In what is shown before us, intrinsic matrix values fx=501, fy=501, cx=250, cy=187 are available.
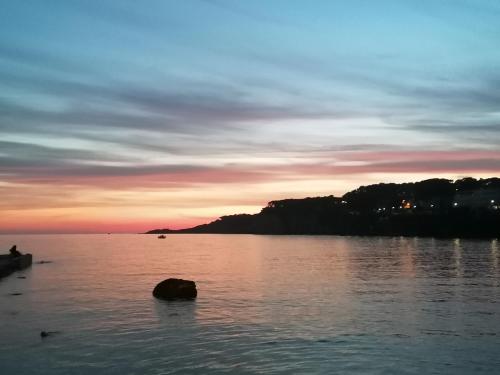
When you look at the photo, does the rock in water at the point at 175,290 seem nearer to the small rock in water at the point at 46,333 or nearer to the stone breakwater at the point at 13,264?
the small rock in water at the point at 46,333

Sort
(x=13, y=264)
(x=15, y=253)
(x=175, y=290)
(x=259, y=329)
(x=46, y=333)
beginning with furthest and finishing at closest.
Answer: (x=15, y=253)
(x=13, y=264)
(x=175, y=290)
(x=259, y=329)
(x=46, y=333)

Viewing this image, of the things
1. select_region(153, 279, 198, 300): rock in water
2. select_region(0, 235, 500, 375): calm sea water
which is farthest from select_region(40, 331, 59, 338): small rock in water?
select_region(153, 279, 198, 300): rock in water

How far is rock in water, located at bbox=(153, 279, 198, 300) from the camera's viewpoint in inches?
1909

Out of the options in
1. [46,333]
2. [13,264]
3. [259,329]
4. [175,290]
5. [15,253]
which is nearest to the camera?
[46,333]

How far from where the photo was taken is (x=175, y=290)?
4844 cm

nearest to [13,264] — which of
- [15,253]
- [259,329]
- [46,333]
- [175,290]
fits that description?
[15,253]

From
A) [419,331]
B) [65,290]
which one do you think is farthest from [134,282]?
[419,331]

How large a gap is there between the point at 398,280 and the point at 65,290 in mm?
42230

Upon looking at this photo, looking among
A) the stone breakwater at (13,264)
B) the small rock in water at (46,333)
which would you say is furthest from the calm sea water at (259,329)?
the stone breakwater at (13,264)

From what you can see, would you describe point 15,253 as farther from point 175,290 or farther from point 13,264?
point 175,290

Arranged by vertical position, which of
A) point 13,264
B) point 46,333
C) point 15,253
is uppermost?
point 15,253

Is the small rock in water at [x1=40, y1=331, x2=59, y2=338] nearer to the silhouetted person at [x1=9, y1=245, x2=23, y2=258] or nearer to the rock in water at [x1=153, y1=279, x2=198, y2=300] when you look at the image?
the rock in water at [x1=153, y1=279, x2=198, y2=300]

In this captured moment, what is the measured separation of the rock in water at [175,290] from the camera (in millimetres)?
48500

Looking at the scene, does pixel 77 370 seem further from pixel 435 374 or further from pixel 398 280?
pixel 398 280
